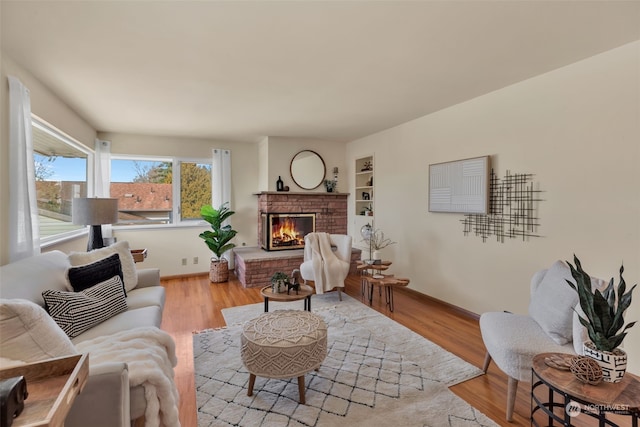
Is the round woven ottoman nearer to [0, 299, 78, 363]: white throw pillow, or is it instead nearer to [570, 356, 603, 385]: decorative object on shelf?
[0, 299, 78, 363]: white throw pillow

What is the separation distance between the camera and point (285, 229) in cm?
542

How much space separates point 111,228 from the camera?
15.1 feet

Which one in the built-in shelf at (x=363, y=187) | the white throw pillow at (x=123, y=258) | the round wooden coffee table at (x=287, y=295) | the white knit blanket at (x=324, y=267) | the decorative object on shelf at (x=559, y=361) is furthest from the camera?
the built-in shelf at (x=363, y=187)

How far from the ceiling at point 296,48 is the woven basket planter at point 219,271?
247cm

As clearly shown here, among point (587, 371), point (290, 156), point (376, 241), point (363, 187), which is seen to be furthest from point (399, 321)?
point (290, 156)

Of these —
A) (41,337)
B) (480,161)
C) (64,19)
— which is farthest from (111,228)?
(480,161)

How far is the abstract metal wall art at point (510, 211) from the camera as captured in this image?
9.14ft

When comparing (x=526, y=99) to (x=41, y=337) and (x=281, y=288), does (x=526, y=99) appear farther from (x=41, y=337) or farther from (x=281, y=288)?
(x=41, y=337)

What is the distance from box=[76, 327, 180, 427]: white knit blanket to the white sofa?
0.05 metres

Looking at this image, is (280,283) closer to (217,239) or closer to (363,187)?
(217,239)

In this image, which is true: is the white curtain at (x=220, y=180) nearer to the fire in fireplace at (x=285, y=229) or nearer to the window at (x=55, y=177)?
the fire in fireplace at (x=285, y=229)

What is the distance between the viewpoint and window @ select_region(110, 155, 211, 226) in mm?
4867

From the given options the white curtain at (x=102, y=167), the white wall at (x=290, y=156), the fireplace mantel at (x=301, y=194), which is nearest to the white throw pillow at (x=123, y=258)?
the white curtain at (x=102, y=167)

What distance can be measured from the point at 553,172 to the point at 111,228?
577 centimetres
